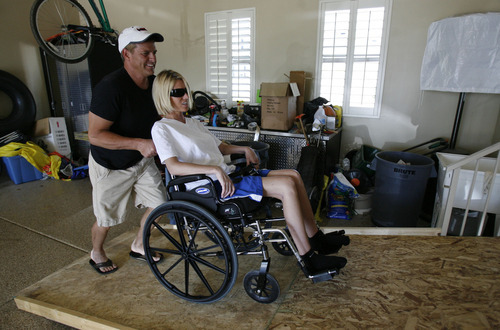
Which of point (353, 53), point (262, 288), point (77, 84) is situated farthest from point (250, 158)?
point (77, 84)

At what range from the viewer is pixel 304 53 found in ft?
12.5

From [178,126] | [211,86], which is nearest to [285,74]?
[211,86]

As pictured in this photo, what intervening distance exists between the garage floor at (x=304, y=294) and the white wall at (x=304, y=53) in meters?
1.77

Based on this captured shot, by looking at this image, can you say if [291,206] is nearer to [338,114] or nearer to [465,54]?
[338,114]

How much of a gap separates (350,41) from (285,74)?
0.87 meters

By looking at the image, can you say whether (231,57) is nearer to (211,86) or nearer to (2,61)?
(211,86)

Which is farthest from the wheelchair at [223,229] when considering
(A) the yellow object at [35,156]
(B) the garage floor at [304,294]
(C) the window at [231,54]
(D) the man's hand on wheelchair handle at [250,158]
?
(A) the yellow object at [35,156]

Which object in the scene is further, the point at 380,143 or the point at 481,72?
the point at 380,143

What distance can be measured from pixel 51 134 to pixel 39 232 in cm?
216

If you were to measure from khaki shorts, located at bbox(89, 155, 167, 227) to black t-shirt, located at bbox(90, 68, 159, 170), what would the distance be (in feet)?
0.18

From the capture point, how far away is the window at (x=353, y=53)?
11.2 ft

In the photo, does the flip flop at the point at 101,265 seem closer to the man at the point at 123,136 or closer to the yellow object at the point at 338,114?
the man at the point at 123,136

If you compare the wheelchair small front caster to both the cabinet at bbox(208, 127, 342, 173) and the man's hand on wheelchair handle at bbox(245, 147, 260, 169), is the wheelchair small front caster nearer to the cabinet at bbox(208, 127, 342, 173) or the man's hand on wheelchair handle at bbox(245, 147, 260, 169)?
the man's hand on wheelchair handle at bbox(245, 147, 260, 169)

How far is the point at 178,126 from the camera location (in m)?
1.56
